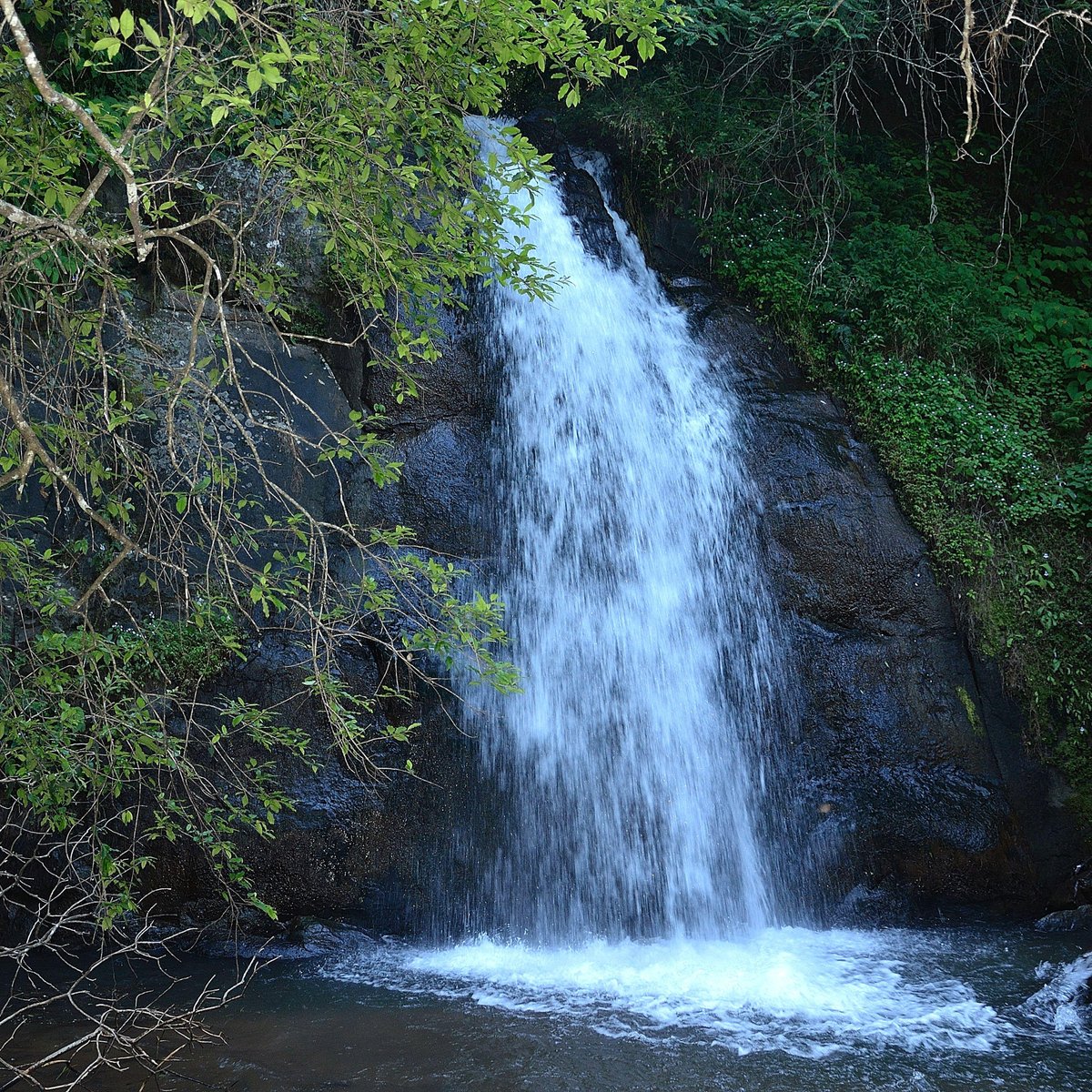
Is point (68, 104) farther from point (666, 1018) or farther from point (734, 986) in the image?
point (734, 986)

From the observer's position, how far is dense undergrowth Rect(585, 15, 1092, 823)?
23.4 feet

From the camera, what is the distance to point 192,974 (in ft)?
17.8

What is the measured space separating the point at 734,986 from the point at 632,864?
4.11 feet

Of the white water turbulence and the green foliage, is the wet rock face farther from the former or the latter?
the green foliage

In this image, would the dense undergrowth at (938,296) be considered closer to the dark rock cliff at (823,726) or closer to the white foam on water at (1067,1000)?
the dark rock cliff at (823,726)

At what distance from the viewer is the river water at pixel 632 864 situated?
427 centimetres

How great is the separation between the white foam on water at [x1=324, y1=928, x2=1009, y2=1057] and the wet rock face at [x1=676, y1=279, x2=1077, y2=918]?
577mm

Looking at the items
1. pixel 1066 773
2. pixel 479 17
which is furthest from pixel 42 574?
pixel 1066 773

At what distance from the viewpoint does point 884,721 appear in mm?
6730

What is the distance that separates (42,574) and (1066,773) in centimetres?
631

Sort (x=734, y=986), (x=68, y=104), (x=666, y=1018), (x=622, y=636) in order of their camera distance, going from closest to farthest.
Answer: (x=68, y=104) < (x=666, y=1018) < (x=734, y=986) < (x=622, y=636)

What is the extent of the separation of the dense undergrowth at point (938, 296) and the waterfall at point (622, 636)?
1265mm

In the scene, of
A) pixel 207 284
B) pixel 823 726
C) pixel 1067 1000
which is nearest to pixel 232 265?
pixel 207 284

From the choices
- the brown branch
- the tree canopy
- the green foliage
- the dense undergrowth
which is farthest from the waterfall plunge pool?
the brown branch
